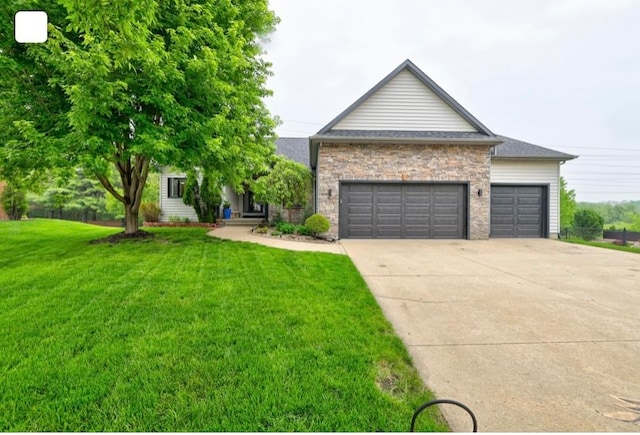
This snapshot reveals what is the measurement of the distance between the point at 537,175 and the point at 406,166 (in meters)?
6.21

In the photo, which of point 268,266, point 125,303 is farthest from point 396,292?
point 125,303

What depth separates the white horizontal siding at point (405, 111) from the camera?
1223 centimetres

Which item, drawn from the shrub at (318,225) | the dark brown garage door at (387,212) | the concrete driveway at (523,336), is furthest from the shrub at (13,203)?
the concrete driveway at (523,336)

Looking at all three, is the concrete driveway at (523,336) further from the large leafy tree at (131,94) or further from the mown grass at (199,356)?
the large leafy tree at (131,94)

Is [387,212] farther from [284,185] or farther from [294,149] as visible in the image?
[294,149]

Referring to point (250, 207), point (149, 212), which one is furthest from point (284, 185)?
point (149, 212)

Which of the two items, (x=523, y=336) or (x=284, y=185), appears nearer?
(x=523, y=336)

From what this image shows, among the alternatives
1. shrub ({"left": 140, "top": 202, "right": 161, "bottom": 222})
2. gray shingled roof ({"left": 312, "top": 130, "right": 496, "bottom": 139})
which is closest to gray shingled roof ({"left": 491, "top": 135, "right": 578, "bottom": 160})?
gray shingled roof ({"left": 312, "top": 130, "right": 496, "bottom": 139})

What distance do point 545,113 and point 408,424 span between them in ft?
170

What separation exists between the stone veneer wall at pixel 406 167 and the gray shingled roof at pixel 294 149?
5.67 metres

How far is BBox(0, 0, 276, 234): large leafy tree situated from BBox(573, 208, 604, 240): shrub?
1668cm

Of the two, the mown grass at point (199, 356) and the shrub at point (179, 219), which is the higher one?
the shrub at point (179, 219)

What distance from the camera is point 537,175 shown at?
13.3 meters

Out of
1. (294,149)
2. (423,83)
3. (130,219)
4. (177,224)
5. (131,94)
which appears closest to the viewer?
(131,94)
